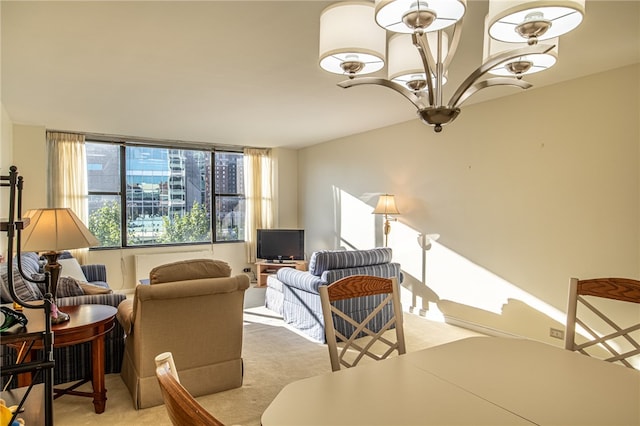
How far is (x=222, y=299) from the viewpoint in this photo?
2812mm

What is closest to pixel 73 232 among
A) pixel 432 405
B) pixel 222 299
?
pixel 222 299

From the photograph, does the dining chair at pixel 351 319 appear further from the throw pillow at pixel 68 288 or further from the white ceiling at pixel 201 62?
the throw pillow at pixel 68 288

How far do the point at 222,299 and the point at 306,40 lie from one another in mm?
1873

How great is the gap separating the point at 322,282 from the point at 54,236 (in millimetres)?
2231

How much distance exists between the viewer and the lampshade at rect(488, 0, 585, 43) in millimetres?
1295

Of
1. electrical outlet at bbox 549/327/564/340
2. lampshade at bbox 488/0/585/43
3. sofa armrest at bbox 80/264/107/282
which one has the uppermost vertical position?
lampshade at bbox 488/0/585/43

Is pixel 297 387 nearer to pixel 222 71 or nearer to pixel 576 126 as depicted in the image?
pixel 222 71

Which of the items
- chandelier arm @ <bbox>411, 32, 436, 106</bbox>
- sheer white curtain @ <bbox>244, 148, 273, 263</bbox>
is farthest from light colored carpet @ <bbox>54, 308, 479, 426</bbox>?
sheer white curtain @ <bbox>244, 148, 273, 263</bbox>

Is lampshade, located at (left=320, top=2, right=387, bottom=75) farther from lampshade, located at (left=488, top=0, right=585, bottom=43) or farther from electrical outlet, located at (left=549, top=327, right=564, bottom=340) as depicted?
electrical outlet, located at (left=549, top=327, right=564, bottom=340)

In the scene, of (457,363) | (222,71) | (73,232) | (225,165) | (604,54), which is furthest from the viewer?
(225,165)

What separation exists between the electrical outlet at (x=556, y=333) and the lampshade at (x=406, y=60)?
9.32ft

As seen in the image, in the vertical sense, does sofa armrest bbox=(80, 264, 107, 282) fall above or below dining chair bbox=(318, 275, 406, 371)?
below

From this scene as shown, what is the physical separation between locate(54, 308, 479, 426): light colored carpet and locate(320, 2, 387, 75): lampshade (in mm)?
2194

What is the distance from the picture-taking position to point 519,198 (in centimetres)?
403
